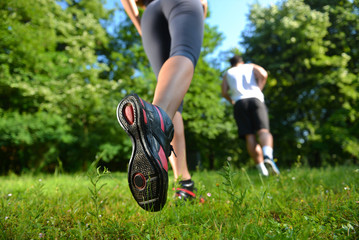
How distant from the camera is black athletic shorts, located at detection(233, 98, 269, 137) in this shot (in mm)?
3941

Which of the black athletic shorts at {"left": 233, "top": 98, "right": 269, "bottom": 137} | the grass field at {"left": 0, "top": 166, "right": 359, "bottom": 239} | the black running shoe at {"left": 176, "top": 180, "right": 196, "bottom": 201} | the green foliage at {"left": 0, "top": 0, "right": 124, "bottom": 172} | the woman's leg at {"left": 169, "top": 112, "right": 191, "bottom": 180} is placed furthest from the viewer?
the green foliage at {"left": 0, "top": 0, "right": 124, "bottom": 172}

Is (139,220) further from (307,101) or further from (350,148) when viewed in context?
(307,101)

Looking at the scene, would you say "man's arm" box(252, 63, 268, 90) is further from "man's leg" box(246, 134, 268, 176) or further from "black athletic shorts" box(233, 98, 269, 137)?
"man's leg" box(246, 134, 268, 176)

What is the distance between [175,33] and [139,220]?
3.40 ft

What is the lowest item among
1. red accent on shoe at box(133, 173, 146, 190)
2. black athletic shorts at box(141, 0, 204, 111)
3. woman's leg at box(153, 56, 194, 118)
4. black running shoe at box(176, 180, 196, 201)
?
black running shoe at box(176, 180, 196, 201)

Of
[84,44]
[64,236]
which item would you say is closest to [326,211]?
[64,236]

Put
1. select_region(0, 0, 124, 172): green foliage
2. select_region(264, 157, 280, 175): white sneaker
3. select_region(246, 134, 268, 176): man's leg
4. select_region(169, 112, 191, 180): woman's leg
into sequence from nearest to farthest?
select_region(169, 112, 191, 180): woman's leg, select_region(264, 157, 280, 175): white sneaker, select_region(246, 134, 268, 176): man's leg, select_region(0, 0, 124, 172): green foliage

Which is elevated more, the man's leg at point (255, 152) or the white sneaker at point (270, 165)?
the man's leg at point (255, 152)

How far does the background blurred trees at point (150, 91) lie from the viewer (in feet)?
27.0

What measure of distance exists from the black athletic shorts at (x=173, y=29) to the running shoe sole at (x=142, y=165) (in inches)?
20.9

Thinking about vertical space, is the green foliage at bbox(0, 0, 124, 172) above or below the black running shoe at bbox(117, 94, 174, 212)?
above

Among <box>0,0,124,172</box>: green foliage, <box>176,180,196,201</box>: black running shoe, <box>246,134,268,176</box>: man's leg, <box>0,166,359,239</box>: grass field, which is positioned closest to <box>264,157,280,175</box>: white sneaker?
<box>246,134,268,176</box>: man's leg

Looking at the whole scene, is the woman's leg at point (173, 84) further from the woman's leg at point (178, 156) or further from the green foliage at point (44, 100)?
the green foliage at point (44, 100)

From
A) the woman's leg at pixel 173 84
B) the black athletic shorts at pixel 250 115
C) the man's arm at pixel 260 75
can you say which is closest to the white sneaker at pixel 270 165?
the black athletic shorts at pixel 250 115
